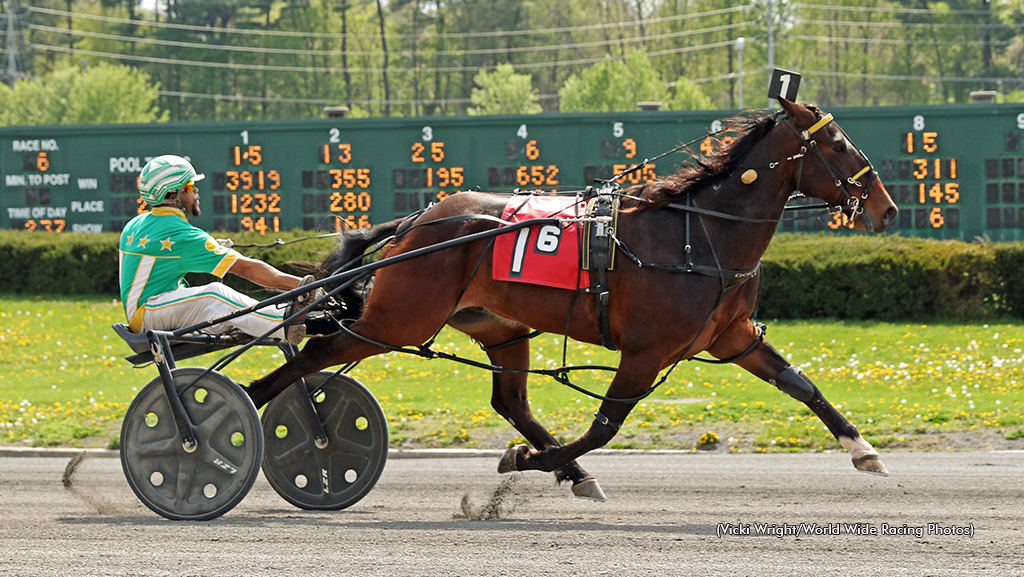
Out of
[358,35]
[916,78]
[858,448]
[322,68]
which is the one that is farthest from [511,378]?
[322,68]

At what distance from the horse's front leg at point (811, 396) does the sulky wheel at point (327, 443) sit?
1.88 metres

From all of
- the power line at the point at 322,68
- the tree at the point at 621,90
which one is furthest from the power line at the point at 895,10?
the tree at the point at 621,90

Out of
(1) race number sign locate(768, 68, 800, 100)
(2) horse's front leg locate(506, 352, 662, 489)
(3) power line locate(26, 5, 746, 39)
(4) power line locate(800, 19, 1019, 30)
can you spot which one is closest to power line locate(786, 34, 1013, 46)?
(4) power line locate(800, 19, 1019, 30)

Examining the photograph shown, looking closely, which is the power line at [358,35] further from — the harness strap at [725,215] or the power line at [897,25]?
the harness strap at [725,215]

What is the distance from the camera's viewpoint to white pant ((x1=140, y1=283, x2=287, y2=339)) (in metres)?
5.96

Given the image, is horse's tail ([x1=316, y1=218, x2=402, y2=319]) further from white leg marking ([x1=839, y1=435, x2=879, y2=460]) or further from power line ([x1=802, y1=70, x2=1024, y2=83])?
power line ([x1=802, y1=70, x2=1024, y2=83])

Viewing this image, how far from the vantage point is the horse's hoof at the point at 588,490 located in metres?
6.26

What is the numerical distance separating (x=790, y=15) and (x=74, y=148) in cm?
3977

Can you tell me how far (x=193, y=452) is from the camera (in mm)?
5770

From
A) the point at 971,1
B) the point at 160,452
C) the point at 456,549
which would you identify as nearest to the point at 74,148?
the point at 160,452

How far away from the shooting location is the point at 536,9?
187 feet

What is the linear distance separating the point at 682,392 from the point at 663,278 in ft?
17.3

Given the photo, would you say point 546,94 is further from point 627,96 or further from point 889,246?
point 889,246

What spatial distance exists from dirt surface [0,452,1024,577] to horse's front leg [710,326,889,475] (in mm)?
277
